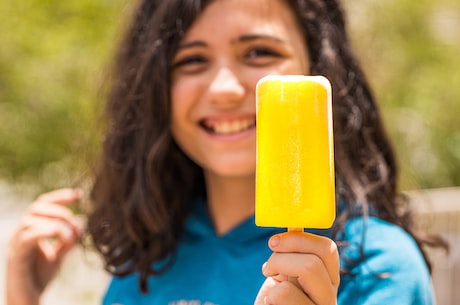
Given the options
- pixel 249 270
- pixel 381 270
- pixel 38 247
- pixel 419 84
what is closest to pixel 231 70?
pixel 249 270

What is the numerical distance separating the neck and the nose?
35 cm

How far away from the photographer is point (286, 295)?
1.57 meters

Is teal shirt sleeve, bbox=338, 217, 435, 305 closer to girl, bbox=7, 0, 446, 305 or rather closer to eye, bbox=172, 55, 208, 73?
girl, bbox=7, 0, 446, 305

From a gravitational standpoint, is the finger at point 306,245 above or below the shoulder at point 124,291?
above

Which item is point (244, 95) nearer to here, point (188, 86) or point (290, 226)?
point (188, 86)

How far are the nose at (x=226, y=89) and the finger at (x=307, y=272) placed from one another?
0.72 metres

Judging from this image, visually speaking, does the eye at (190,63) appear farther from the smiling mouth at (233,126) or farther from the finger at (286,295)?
the finger at (286,295)

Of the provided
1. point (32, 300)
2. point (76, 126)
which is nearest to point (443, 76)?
point (76, 126)

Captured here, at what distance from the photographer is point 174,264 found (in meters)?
2.54

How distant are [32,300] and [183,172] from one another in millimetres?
681

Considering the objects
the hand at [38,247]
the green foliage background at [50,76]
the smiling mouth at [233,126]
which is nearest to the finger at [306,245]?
the smiling mouth at [233,126]

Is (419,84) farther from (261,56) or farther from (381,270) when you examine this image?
(381,270)

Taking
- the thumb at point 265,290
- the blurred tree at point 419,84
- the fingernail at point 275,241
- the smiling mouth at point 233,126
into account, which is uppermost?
the fingernail at point 275,241

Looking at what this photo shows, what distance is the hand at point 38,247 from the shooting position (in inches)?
104
